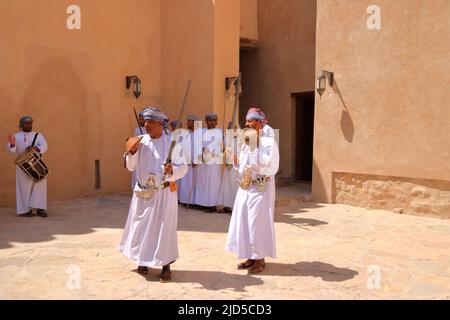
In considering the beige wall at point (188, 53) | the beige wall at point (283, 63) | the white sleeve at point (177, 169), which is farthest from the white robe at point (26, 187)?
the beige wall at point (283, 63)

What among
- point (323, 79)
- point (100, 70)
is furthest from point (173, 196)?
point (100, 70)

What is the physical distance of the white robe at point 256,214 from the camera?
5.08 metres

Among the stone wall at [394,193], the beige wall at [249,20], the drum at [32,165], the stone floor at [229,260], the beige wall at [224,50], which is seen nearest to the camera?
the stone floor at [229,260]

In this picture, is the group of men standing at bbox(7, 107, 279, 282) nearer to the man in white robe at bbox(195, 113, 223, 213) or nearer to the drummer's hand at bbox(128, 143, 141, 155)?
the drummer's hand at bbox(128, 143, 141, 155)

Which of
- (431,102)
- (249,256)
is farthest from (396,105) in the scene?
(249,256)

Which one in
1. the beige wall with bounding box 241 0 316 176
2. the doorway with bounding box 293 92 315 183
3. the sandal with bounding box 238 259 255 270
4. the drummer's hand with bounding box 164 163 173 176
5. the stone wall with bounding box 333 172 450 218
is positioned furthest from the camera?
the doorway with bounding box 293 92 315 183

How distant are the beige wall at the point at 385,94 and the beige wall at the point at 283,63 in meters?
2.62

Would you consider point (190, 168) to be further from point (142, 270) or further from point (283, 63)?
point (142, 270)

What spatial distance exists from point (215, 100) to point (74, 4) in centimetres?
368

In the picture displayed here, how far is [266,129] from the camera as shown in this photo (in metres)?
5.22

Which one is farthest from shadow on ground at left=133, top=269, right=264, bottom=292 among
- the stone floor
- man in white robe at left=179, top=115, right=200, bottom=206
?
man in white robe at left=179, top=115, right=200, bottom=206

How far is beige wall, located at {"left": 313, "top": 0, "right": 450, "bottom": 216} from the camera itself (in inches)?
328

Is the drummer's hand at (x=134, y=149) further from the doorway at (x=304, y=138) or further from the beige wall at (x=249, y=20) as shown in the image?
the beige wall at (x=249, y=20)

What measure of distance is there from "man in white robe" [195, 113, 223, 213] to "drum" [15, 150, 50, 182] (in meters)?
3.03
